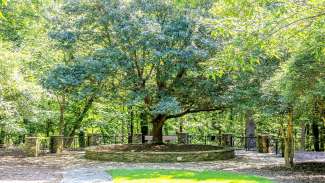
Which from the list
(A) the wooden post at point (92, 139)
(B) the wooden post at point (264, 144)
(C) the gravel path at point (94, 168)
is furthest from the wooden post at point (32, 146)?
(B) the wooden post at point (264, 144)

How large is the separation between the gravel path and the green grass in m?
0.50

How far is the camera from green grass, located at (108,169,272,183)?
1196 centimetres

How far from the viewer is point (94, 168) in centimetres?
1523

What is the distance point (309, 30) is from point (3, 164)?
1249cm

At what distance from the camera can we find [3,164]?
54.1 feet

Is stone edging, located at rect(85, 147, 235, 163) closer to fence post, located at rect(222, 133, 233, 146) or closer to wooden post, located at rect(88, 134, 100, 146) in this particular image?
fence post, located at rect(222, 133, 233, 146)

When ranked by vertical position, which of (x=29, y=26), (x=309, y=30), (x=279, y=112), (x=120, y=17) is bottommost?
(x=279, y=112)

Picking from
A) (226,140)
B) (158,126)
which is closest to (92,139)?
(158,126)

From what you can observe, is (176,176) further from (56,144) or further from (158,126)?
(56,144)

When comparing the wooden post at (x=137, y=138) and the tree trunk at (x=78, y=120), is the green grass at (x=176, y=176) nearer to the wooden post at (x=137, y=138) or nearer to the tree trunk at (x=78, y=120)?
the wooden post at (x=137, y=138)

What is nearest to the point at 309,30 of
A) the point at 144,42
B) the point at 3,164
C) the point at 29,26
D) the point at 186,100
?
the point at 144,42

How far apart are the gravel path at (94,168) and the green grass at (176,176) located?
0.50 meters

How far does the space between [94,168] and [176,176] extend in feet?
11.9

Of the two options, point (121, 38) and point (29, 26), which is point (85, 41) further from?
point (29, 26)
